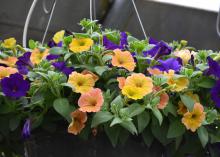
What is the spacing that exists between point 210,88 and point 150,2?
1.53 m

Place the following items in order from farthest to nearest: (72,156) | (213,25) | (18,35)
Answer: (213,25)
(18,35)
(72,156)

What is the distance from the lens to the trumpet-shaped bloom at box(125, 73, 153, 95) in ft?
2.34

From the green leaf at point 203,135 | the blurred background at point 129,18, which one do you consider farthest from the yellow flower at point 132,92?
the blurred background at point 129,18

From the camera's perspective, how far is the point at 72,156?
27.9 inches

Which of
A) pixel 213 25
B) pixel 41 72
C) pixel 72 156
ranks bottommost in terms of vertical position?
pixel 213 25

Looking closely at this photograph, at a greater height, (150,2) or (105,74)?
(105,74)

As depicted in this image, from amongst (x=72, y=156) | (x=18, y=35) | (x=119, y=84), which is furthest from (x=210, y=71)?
(x=18, y=35)

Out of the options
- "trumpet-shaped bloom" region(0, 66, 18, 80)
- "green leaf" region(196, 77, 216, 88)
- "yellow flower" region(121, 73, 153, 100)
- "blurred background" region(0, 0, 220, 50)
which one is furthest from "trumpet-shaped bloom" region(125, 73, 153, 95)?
"blurred background" region(0, 0, 220, 50)

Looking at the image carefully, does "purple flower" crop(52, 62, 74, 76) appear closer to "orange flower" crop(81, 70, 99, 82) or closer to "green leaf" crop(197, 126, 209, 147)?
"orange flower" crop(81, 70, 99, 82)

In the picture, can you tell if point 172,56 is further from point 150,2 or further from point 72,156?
point 150,2

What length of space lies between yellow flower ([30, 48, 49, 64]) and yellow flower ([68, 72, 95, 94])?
18 cm

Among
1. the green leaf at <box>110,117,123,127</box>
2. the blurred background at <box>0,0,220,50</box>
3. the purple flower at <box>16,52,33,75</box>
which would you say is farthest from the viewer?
the blurred background at <box>0,0,220,50</box>

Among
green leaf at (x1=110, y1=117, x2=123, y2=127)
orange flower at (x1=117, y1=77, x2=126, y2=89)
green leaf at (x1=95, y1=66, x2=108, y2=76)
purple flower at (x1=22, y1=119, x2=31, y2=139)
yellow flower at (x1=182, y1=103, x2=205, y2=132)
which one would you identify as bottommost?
yellow flower at (x1=182, y1=103, x2=205, y2=132)

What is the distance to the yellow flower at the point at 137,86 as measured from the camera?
706mm
